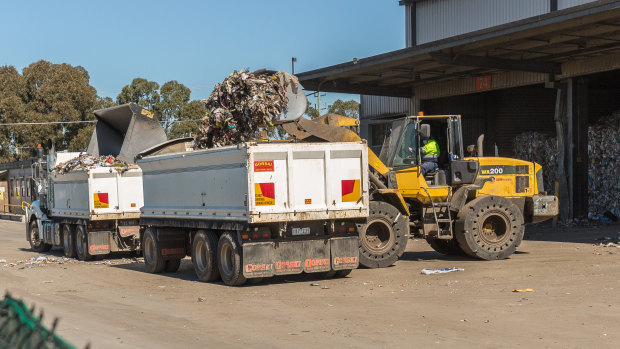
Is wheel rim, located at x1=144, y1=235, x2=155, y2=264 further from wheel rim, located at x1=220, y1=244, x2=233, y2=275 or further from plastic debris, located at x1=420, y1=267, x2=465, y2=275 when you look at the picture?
plastic debris, located at x1=420, y1=267, x2=465, y2=275

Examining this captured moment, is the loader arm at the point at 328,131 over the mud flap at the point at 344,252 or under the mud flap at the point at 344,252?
over

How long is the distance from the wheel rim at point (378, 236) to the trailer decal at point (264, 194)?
3.01 metres

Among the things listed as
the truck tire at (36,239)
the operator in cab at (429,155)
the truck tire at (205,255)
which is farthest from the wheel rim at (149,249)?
the truck tire at (36,239)

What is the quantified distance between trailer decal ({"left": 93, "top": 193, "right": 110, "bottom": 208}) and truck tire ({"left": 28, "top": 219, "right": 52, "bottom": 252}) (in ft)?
17.2

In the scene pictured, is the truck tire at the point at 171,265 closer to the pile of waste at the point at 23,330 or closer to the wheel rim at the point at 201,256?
the wheel rim at the point at 201,256

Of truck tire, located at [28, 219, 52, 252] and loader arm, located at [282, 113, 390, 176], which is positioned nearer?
loader arm, located at [282, 113, 390, 176]

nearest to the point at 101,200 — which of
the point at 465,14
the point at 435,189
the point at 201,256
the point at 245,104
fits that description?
the point at 201,256

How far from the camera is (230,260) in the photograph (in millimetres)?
13352

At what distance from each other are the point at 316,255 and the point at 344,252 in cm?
54

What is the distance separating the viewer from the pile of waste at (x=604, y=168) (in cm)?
2489

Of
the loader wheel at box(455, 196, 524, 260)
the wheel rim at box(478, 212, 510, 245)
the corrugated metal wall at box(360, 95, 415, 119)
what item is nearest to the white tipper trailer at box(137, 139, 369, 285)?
the loader wheel at box(455, 196, 524, 260)

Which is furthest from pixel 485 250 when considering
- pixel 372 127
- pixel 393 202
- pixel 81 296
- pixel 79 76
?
pixel 79 76

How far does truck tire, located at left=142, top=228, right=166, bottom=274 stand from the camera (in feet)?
52.3

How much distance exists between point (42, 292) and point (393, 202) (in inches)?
268
